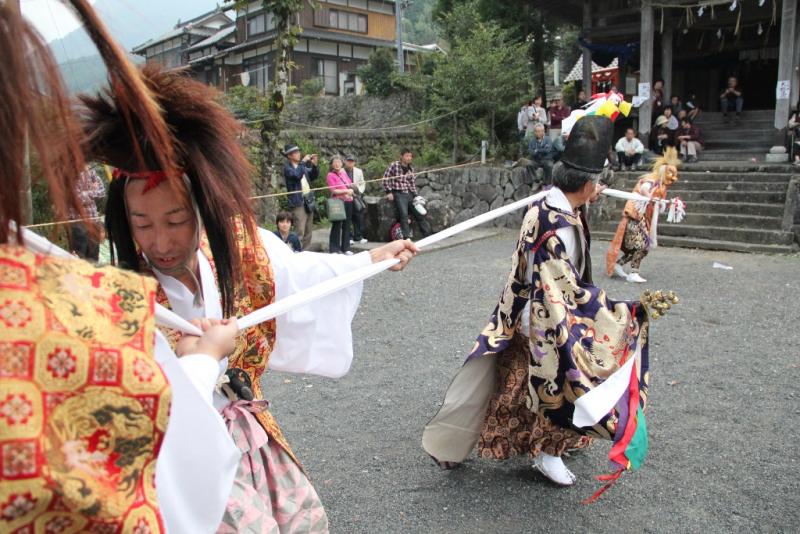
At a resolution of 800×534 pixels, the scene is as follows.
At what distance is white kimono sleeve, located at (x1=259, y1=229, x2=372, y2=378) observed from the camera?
7.07 feet

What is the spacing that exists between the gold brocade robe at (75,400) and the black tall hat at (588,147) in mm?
2693

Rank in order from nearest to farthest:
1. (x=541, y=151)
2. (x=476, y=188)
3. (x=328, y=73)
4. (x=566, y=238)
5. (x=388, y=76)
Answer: (x=566, y=238), (x=541, y=151), (x=476, y=188), (x=388, y=76), (x=328, y=73)

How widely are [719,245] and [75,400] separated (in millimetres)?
12311

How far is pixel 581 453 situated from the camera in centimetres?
397

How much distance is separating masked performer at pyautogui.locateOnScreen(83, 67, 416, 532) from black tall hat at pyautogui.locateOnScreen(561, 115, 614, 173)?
1615mm

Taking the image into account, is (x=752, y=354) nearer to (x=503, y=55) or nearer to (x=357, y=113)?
(x=503, y=55)

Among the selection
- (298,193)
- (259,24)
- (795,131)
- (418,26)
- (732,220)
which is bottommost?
(732,220)

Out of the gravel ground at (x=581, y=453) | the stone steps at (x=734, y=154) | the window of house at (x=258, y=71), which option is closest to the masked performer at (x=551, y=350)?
the gravel ground at (x=581, y=453)

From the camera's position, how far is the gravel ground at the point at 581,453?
3.30m

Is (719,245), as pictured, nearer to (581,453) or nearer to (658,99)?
(658,99)

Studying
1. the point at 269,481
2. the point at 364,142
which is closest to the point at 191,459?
the point at 269,481

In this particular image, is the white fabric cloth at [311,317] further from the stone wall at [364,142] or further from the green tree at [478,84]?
the stone wall at [364,142]

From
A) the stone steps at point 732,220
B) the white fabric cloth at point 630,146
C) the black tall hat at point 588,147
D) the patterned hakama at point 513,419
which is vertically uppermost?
the white fabric cloth at point 630,146

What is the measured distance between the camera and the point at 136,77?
1204mm
